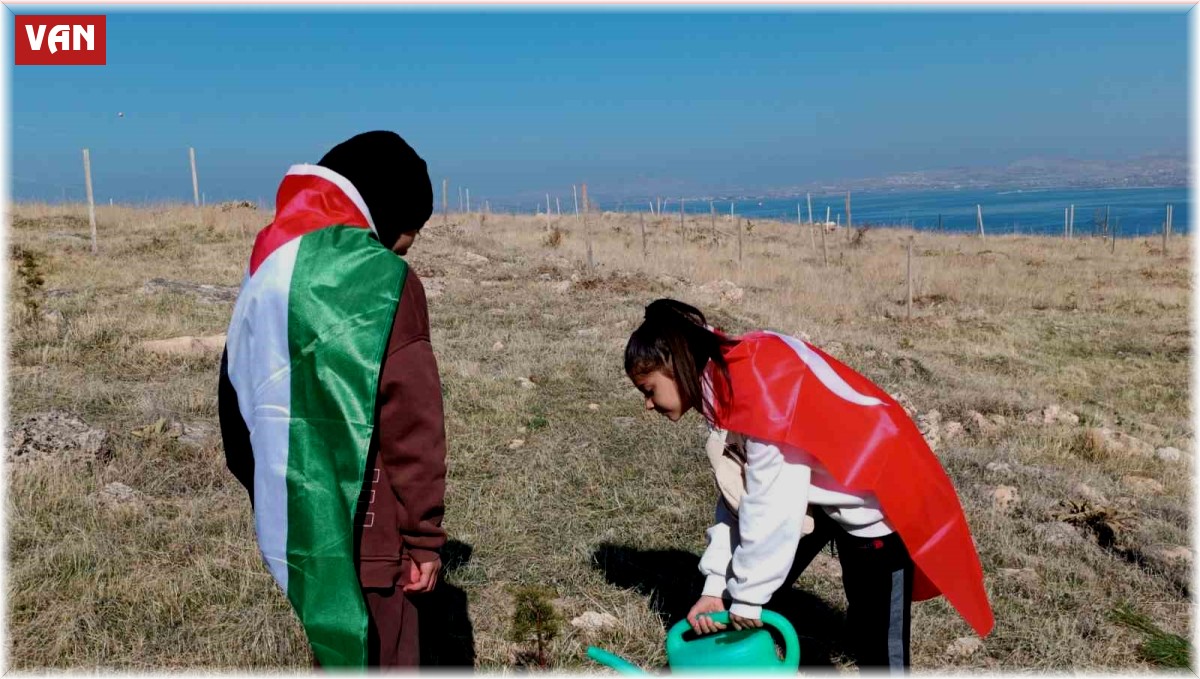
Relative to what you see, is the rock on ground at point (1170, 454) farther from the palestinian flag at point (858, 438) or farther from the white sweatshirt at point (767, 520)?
the white sweatshirt at point (767, 520)

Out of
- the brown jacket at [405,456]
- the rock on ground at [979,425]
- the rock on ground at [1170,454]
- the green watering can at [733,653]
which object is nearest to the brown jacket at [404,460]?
the brown jacket at [405,456]

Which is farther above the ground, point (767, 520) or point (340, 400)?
point (340, 400)

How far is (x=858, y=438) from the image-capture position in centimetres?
198

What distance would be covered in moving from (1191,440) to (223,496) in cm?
686

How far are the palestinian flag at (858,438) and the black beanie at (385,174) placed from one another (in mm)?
760

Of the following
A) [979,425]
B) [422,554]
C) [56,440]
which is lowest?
[979,425]

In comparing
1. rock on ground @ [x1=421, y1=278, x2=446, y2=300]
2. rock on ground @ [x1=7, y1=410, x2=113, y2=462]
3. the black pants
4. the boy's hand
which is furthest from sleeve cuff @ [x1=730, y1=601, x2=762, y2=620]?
rock on ground @ [x1=421, y1=278, x2=446, y2=300]

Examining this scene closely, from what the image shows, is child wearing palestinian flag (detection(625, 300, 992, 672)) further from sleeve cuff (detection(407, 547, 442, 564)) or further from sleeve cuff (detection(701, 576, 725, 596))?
sleeve cuff (detection(407, 547, 442, 564))

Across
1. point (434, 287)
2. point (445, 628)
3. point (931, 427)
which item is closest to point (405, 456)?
point (445, 628)

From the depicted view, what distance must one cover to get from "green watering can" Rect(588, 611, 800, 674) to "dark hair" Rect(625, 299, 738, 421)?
48 cm

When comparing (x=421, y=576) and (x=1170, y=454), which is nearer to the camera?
(x=421, y=576)

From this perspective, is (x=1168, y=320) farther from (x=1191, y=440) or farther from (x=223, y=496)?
(x=223, y=496)

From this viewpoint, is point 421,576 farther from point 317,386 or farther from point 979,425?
point 979,425

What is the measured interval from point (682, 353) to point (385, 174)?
74 cm
